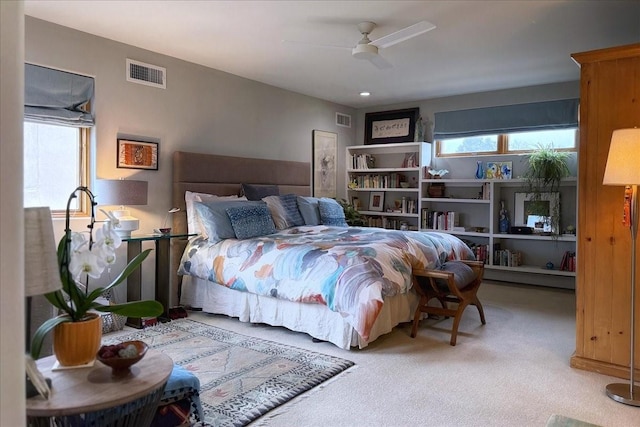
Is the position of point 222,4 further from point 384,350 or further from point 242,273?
point 384,350

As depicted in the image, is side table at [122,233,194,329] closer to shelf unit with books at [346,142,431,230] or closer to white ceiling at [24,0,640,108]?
white ceiling at [24,0,640,108]

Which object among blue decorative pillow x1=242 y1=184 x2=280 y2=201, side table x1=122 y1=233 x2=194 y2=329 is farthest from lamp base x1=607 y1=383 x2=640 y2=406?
blue decorative pillow x1=242 y1=184 x2=280 y2=201

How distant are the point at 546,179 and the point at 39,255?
5469mm

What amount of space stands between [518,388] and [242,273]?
7.28 feet

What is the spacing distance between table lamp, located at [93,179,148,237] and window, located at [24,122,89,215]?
307 millimetres

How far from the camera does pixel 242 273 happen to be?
3.83 meters

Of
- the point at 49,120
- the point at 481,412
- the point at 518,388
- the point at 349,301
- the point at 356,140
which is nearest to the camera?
the point at 481,412

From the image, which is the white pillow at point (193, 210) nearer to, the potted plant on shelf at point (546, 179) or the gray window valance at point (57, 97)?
the gray window valance at point (57, 97)

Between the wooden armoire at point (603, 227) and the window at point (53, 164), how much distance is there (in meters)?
3.91

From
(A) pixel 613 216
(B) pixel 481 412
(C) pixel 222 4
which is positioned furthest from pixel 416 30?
(B) pixel 481 412

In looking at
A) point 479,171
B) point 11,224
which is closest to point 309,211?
point 479,171

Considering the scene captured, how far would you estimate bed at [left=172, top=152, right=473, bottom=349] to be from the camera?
128 inches

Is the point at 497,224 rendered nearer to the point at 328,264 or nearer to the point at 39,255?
the point at 328,264

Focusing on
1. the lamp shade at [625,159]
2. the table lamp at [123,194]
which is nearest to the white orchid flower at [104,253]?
the table lamp at [123,194]
